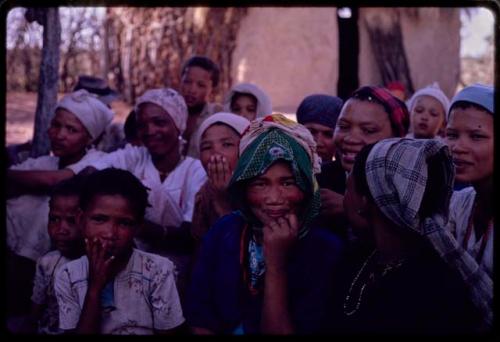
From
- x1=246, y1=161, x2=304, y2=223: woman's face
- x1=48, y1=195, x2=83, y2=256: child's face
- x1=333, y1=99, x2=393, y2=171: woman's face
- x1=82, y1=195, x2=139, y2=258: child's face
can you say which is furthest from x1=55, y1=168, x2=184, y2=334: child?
x1=333, y1=99, x2=393, y2=171: woman's face

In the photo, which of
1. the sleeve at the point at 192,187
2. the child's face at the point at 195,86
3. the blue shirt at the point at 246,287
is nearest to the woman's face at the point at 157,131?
the sleeve at the point at 192,187

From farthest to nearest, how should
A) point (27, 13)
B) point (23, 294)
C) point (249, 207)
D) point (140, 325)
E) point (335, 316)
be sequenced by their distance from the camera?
point (27, 13), point (23, 294), point (140, 325), point (249, 207), point (335, 316)

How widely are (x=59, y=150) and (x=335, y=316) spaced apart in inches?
97.7

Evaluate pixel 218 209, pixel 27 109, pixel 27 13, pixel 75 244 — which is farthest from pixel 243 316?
pixel 27 109

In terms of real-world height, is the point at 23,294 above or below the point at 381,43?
below

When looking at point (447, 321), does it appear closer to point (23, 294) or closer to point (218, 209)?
point (218, 209)

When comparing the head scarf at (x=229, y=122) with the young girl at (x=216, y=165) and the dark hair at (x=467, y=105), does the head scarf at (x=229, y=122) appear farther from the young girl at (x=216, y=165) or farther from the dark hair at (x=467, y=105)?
the dark hair at (x=467, y=105)

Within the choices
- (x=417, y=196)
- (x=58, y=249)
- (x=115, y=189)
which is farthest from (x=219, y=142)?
(x=417, y=196)

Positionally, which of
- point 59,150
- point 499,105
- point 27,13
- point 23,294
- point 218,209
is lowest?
point 23,294

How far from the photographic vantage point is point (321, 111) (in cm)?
391

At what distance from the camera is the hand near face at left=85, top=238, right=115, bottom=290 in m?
2.88

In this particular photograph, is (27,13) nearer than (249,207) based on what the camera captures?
No

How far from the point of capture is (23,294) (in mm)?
4137

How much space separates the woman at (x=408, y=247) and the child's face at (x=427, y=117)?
3085mm
